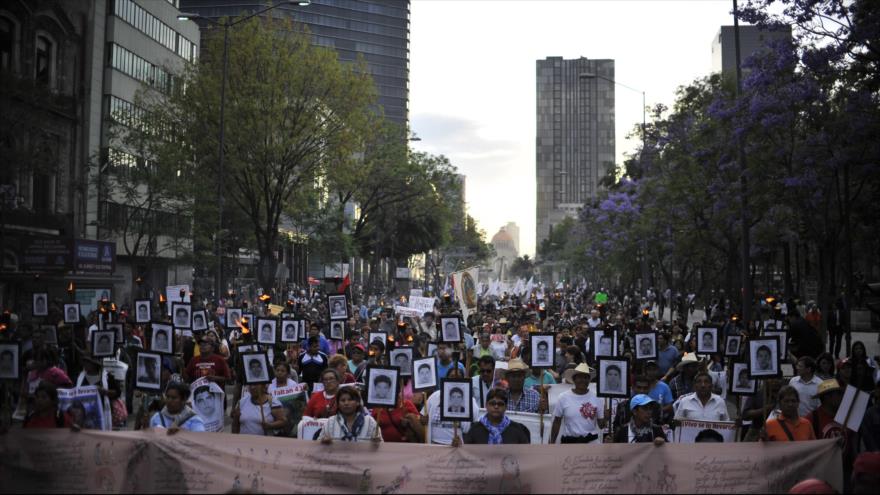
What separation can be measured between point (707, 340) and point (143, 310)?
1041 cm

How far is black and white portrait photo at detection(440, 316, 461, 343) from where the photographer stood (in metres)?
14.3

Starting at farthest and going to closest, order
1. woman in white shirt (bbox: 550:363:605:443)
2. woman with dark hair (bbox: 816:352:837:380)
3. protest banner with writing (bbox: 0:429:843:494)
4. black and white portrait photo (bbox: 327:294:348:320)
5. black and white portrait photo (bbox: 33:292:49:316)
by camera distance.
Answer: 1. black and white portrait photo (bbox: 33:292:49:316)
2. black and white portrait photo (bbox: 327:294:348:320)
3. woman with dark hair (bbox: 816:352:837:380)
4. woman in white shirt (bbox: 550:363:605:443)
5. protest banner with writing (bbox: 0:429:843:494)

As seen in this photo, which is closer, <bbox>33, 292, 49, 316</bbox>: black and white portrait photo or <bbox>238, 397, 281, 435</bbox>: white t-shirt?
<bbox>238, 397, 281, 435</bbox>: white t-shirt

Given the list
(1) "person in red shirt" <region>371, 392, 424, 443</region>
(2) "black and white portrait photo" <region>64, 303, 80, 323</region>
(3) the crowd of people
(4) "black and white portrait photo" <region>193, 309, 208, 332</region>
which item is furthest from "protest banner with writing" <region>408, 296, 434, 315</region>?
(1) "person in red shirt" <region>371, 392, 424, 443</region>

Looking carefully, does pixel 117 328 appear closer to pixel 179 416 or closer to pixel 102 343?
pixel 102 343

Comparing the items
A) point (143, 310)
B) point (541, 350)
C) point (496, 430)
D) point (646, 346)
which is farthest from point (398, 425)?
point (143, 310)

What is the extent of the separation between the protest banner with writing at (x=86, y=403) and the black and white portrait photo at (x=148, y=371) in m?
1.07

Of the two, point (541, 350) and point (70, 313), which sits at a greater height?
point (70, 313)

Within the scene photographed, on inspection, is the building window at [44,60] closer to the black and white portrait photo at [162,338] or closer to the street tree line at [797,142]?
the street tree line at [797,142]

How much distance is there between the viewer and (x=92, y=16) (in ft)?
Result: 148

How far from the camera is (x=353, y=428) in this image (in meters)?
8.31

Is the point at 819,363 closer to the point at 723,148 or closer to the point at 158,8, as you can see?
the point at 723,148

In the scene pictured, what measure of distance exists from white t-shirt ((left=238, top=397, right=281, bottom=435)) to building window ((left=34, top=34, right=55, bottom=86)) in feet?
97.9

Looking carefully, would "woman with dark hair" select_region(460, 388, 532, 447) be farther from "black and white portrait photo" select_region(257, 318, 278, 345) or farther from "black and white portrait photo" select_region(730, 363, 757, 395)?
"black and white portrait photo" select_region(257, 318, 278, 345)
